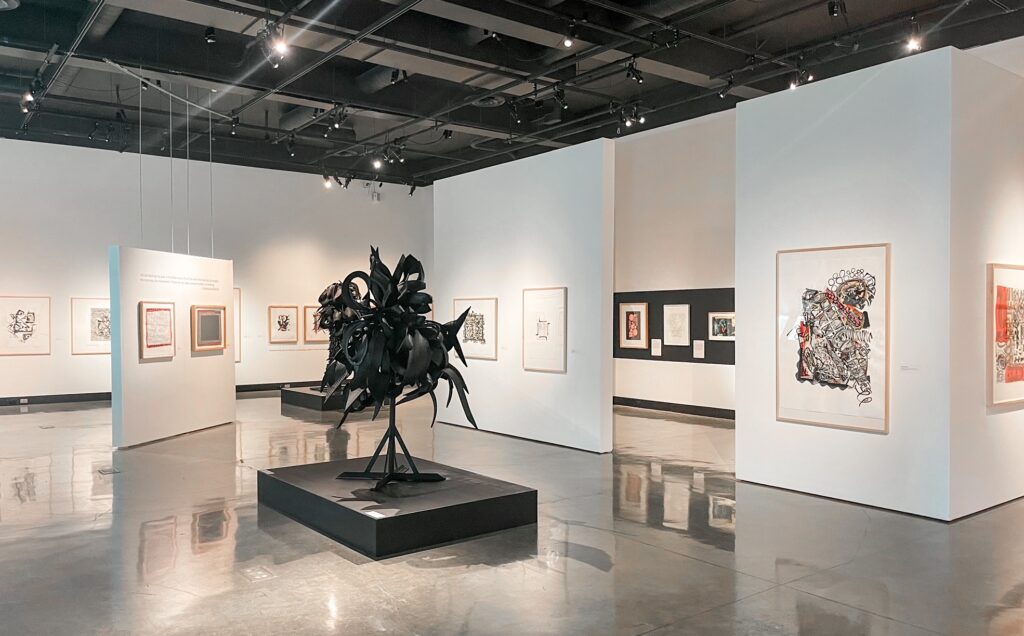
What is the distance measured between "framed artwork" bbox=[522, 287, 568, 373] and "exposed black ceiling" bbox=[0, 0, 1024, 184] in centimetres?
361

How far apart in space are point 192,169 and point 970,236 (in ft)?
53.7

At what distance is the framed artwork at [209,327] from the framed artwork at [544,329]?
5575mm

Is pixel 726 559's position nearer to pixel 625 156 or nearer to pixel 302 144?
pixel 625 156

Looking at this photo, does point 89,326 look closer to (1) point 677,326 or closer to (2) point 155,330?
(2) point 155,330

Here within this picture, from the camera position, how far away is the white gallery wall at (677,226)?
14219mm

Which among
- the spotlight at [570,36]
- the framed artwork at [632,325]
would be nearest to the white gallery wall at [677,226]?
the framed artwork at [632,325]

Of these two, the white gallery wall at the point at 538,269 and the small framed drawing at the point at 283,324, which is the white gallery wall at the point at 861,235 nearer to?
the white gallery wall at the point at 538,269

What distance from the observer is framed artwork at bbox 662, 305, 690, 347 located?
15.0m

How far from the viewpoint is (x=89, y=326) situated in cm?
1708

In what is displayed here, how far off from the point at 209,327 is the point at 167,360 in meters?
1.26

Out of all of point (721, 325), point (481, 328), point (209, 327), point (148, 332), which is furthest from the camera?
point (721, 325)

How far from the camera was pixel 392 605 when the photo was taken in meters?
5.08

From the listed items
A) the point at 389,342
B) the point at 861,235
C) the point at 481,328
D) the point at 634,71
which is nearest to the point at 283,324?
the point at 481,328

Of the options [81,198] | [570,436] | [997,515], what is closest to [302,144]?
[81,198]
